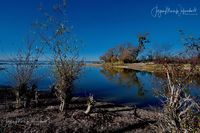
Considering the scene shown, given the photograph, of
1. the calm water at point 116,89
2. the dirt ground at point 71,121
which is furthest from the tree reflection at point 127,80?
the dirt ground at point 71,121

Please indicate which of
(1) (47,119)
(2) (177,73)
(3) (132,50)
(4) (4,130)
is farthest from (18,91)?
(3) (132,50)

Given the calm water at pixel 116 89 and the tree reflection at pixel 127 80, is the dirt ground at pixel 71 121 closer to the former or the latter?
the calm water at pixel 116 89

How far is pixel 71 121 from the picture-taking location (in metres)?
14.1

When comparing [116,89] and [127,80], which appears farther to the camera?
[127,80]

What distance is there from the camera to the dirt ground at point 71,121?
502 inches

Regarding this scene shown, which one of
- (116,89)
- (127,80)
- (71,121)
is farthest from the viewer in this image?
(127,80)

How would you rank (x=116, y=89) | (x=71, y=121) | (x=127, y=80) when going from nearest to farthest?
(x=71, y=121), (x=116, y=89), (x=127, y=80)

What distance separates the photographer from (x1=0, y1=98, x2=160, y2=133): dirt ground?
12742mm

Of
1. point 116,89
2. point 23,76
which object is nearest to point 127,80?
point 116,89

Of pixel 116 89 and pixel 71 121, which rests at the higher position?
pixel 71 121

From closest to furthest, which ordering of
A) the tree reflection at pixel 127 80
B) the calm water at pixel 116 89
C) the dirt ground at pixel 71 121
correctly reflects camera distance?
the dirt ground at pixel 71 121 < the calm water at pixel 116 89 < the tree reflection at pixel 127 80

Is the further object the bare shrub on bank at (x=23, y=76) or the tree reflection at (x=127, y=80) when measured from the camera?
the tree reflection at (x=127, y=80)

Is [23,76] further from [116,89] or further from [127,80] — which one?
[127,80]

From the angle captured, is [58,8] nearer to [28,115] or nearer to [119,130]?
[28,115]
